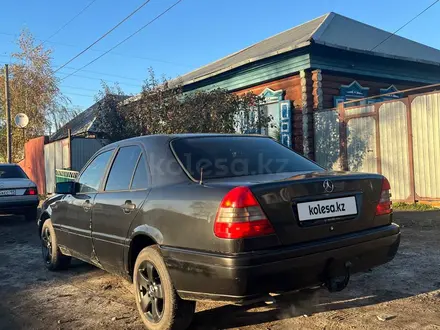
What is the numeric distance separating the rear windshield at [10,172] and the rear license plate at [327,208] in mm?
9677

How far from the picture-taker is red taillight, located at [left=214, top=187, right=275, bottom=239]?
2.68 m

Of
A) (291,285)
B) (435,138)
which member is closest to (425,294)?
(291,285)

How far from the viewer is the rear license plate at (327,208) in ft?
9.39

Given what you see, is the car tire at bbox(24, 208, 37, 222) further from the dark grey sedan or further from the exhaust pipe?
the exhaust pipe

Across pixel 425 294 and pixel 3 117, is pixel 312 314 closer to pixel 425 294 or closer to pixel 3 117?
pixel 425 294

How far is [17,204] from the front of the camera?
991 cm

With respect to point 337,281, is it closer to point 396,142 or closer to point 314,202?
point 314,202

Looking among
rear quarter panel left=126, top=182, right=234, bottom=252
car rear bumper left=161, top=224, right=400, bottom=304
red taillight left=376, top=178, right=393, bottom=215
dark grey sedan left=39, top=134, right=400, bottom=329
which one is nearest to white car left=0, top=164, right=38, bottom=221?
dark grey sedan left=39, top=134, right=400, bottom=329

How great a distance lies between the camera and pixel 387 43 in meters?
15.0

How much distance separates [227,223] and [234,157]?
1.02 meters

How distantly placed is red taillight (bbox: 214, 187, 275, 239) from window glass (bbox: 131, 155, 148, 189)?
99 centimetres

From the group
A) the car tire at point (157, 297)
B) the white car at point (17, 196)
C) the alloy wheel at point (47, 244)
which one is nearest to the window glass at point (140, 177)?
the car tire at point (157, 297)

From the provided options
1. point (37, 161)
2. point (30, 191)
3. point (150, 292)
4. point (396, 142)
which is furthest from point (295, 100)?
point (37, 161)

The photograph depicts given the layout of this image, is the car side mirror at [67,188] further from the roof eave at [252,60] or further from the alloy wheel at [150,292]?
the roof eave at [252,60]
